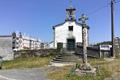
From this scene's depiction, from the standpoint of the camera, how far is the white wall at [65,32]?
53.4 meters

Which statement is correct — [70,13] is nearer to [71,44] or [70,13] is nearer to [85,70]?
[71,44]

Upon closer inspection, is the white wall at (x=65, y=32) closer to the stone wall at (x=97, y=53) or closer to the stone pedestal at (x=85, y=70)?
the stone wall at (x=97, y=53)

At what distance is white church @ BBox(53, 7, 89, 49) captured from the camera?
53.4 m

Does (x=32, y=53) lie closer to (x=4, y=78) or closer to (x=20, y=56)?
(x=20, y=56)

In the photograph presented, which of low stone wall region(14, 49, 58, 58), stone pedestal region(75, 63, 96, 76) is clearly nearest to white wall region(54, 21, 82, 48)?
low stone wall region(14, 49, 58, 58)

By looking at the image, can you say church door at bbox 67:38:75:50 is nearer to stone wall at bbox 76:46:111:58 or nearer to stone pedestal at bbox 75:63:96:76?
stone wall at bbox 76:46:111:58

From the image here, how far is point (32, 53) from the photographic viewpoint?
4853cm

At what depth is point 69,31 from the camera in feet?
177

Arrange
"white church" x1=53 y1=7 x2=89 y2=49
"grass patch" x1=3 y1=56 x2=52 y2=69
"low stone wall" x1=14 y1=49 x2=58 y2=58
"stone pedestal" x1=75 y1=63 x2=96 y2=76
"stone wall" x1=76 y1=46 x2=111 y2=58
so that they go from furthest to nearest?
"white church" x1=53 y1=7 x2=89 y2=49, "low stone wall" x1=14 y1=49 x2=58 y2=58, "stone wall" x1=76 y1=46 x2=111 y2=58, "grass patch" x1=3 y1=56 x2=52 y2=69, "stone pedestal" x1=75 y1=63 x2=96 y2=76

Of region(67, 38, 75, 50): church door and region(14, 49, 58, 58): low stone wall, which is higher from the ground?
region(67, 38, 75, 50): church door

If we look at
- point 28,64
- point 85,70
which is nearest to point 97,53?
point 28,64

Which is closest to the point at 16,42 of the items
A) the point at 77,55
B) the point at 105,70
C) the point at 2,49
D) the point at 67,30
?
the point at 2,49

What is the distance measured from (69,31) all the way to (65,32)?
65 cm

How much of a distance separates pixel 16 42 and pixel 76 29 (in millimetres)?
10017
